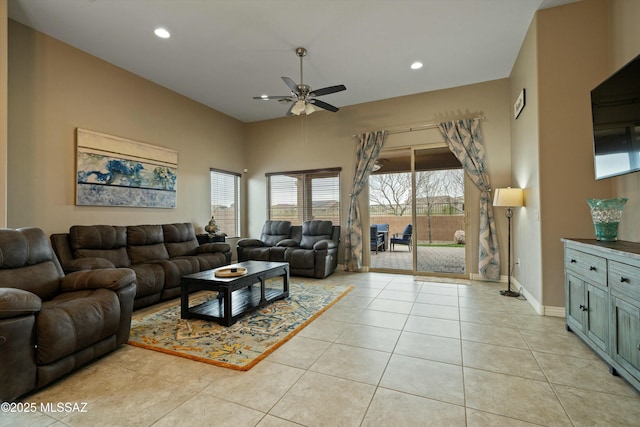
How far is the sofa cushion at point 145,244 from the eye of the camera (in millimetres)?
3916

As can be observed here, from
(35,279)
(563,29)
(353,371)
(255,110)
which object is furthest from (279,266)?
(563,29)

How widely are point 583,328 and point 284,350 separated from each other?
2512mm

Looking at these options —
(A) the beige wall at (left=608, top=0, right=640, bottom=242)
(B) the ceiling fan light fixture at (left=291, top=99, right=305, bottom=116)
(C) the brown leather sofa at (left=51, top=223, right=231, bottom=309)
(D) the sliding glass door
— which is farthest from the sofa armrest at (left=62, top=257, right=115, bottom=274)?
(A) the beige wall at (left=608, top=0, right=640, bottom=242)

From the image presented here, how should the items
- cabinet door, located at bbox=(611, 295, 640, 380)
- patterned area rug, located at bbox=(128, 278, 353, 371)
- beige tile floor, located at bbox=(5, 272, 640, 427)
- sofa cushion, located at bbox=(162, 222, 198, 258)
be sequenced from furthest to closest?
sofa cushion, located at bbox=(162, 222, 198, 258) → patterned area rug, located at bbox=(128, 278, 353, 371) → cabinet door, located at bbox=(611, 295, 640, 380) → beige tile floor, located at bbox=(5, 272, 640, 427)

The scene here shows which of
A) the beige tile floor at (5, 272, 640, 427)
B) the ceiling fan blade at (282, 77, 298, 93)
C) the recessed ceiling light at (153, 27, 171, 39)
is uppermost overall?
the recessed ceiling light at (153, 27, 171, 39)

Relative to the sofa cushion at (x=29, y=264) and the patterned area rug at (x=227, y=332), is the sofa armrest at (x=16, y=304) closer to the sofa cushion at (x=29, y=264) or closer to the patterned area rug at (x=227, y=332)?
the sofa cushion at (x=29, y=264)

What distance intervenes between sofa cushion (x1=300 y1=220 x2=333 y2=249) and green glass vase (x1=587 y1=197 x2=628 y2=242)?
12.6ft

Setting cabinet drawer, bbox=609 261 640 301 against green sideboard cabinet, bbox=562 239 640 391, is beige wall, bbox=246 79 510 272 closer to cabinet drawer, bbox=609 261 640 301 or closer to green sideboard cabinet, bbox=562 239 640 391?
green sideboard cabinet, bbox=562 239 640 391

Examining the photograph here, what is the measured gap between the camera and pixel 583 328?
91.8 inches

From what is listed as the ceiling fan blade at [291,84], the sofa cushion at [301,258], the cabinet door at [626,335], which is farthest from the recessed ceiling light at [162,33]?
the cabinet door at [626,335]

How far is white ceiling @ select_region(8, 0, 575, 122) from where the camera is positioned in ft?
9.78

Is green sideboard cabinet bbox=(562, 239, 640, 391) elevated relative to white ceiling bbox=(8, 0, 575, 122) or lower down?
lower down

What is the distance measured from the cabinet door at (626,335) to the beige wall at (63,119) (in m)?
5.49

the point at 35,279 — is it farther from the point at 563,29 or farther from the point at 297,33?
the point at 563,29
